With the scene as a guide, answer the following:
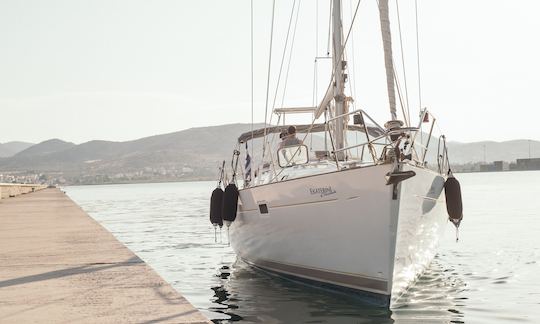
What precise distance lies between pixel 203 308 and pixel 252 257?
3.19 metres

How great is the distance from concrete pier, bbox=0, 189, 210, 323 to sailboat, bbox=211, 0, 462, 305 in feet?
8.80

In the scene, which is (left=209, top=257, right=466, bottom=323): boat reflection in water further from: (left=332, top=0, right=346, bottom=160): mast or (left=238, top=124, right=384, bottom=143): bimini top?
(left=238, top=124, right=384, bottom=143): bimini top

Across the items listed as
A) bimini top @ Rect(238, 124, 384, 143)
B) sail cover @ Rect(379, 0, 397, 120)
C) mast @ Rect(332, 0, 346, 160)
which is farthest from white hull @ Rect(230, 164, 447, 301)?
bimini top @ Rect(238, 124, 384, 143)

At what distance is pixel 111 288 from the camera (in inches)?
258

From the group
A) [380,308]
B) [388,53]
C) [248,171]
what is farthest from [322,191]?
[248,171]

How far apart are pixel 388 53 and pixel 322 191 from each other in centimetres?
296

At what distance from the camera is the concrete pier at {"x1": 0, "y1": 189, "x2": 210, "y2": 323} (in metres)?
5.34

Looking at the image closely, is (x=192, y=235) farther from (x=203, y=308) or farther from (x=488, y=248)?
(x=203, y=308)

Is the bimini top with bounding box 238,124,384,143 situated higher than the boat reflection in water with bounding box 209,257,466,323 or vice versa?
the bimini top with bounding box 238,124,384,143

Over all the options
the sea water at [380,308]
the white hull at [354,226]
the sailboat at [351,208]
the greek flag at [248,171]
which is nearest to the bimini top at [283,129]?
the greek flag at [248,171]

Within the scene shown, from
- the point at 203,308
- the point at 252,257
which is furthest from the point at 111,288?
the point at 252,257

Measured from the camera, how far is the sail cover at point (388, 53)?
421 inches

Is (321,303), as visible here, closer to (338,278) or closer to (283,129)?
(338,278)

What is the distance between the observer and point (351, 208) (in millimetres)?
8812
